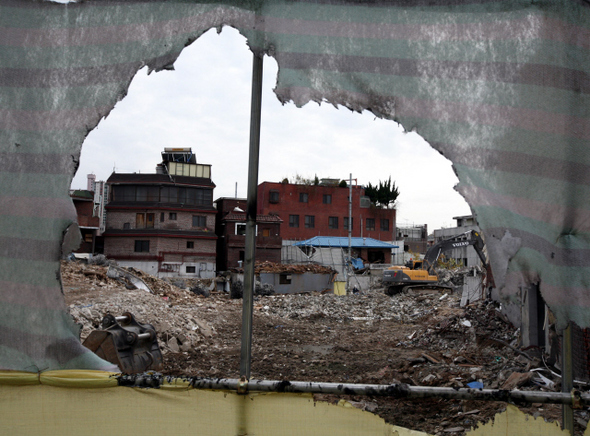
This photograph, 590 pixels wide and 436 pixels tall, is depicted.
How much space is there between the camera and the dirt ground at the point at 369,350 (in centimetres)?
606

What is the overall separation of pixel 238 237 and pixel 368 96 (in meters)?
41.6

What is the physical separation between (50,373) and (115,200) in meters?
43.1

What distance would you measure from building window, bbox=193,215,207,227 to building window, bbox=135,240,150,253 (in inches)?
186

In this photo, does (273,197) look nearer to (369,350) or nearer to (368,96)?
(369,350)

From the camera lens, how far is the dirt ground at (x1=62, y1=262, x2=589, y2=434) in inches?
239

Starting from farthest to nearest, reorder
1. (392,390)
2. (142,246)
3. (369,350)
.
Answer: (142,246) < (369,350) < (392,390)

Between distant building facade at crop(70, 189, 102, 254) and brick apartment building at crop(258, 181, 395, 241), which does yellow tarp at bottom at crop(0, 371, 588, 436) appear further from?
brick apartment building at crop(258, 181, 395, 241)

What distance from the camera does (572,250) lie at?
7.68 ft

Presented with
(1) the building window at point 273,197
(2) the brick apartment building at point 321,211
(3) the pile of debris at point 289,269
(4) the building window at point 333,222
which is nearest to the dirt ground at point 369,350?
(3) the pile of debris at point 289,269

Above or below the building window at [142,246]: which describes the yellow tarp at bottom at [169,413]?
below

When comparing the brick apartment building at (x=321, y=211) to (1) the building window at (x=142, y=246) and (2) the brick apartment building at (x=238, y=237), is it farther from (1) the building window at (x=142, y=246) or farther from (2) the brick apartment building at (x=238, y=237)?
(1) the building window at (x=142, y=246)

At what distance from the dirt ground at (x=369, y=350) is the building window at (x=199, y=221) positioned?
22936 mm

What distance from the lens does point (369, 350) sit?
38.2 ft

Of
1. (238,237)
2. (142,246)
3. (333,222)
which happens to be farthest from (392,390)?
(333,222)
